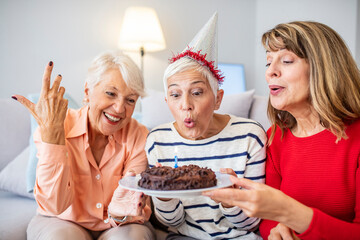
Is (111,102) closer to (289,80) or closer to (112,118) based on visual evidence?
(112,118)

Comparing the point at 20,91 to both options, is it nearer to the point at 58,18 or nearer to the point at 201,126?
the point at 58,18

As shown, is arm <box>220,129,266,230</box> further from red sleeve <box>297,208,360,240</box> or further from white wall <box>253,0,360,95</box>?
white wall <box>253,0,360,95</box>

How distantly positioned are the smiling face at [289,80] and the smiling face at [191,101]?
34 cm

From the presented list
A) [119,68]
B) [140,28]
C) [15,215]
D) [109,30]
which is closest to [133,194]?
[119,68]

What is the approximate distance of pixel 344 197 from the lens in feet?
4.32

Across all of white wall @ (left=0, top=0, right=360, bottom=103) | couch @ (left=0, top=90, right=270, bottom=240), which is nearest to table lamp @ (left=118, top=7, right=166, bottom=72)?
white wall @ (left=0, top=0, right=360, bottom=103)

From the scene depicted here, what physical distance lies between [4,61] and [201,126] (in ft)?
10.2

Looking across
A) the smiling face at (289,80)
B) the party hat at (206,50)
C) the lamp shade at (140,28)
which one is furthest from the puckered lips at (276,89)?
the lamp shade at (140,28)

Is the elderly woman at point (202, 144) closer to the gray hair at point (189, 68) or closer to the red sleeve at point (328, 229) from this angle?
the gray hair at point (189, 68)

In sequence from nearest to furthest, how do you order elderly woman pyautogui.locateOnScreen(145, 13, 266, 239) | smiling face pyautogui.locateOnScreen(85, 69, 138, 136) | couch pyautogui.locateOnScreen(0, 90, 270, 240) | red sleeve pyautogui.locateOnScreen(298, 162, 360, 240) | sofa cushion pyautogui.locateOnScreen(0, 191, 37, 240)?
red sleeve pyautogui.locateOnScreen(298, 162, 360, 240), elderly woman pyautogui.locateOnScreen(145, 13, 266, 239), smiling face pyautogui.locateOnScreen(85, 69, 138, 136), sofa cushion pyautogui.locateOnScreen(0, 191, 37, 240), couch pyautogui.locateOnScreen(0, 90, 270, 240)

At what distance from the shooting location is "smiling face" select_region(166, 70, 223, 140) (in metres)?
1.57

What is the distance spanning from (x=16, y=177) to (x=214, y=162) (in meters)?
1.66

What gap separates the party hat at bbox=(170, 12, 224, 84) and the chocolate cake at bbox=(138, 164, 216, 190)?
66 centimetres

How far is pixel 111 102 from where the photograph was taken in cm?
170
